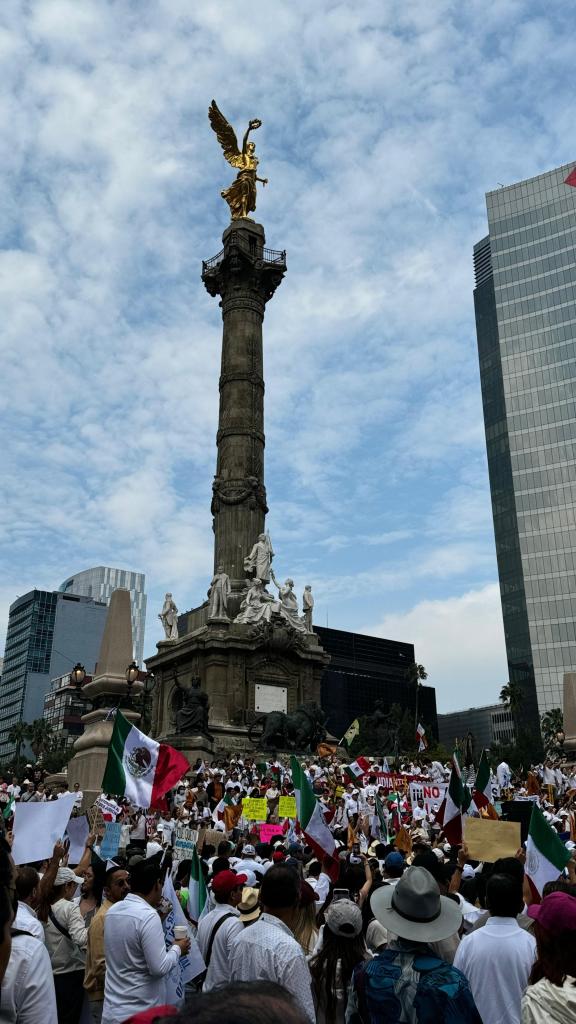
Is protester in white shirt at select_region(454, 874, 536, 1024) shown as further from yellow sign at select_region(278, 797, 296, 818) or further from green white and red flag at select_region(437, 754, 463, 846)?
yellow sign at select_region(278, 797, 296, 818)

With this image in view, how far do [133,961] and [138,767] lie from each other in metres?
5.15

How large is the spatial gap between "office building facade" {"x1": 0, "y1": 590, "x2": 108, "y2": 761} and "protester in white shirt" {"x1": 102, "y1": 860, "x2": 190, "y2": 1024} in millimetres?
153791

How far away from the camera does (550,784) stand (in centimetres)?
2405

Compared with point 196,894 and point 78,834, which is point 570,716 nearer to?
point 78,834

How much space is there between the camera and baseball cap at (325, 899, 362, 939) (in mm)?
4910

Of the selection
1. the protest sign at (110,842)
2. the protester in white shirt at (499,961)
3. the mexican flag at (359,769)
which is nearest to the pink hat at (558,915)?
the protester in white shirt at (499,961)

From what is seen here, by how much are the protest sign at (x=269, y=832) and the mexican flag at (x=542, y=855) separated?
300 inches

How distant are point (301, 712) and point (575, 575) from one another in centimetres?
5793

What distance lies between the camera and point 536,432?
93.7 m

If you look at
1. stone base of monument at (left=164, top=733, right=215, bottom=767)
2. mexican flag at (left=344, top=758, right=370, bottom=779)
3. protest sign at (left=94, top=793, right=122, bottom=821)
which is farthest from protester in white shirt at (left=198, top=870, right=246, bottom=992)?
stone base of monument at (left=164, top=733, right=215, bottom=767)

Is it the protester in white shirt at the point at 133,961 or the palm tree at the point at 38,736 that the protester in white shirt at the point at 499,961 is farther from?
the palm tree at the point at 38,736

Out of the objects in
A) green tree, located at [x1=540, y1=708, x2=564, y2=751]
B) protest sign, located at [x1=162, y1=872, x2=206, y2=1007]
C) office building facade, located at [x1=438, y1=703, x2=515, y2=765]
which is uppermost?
office building facade, located at [x1=438, y1=703, x2=515, y2=765]

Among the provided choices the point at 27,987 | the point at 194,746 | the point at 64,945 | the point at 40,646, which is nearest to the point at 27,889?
the point at 64,945

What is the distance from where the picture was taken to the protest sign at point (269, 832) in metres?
14.0
